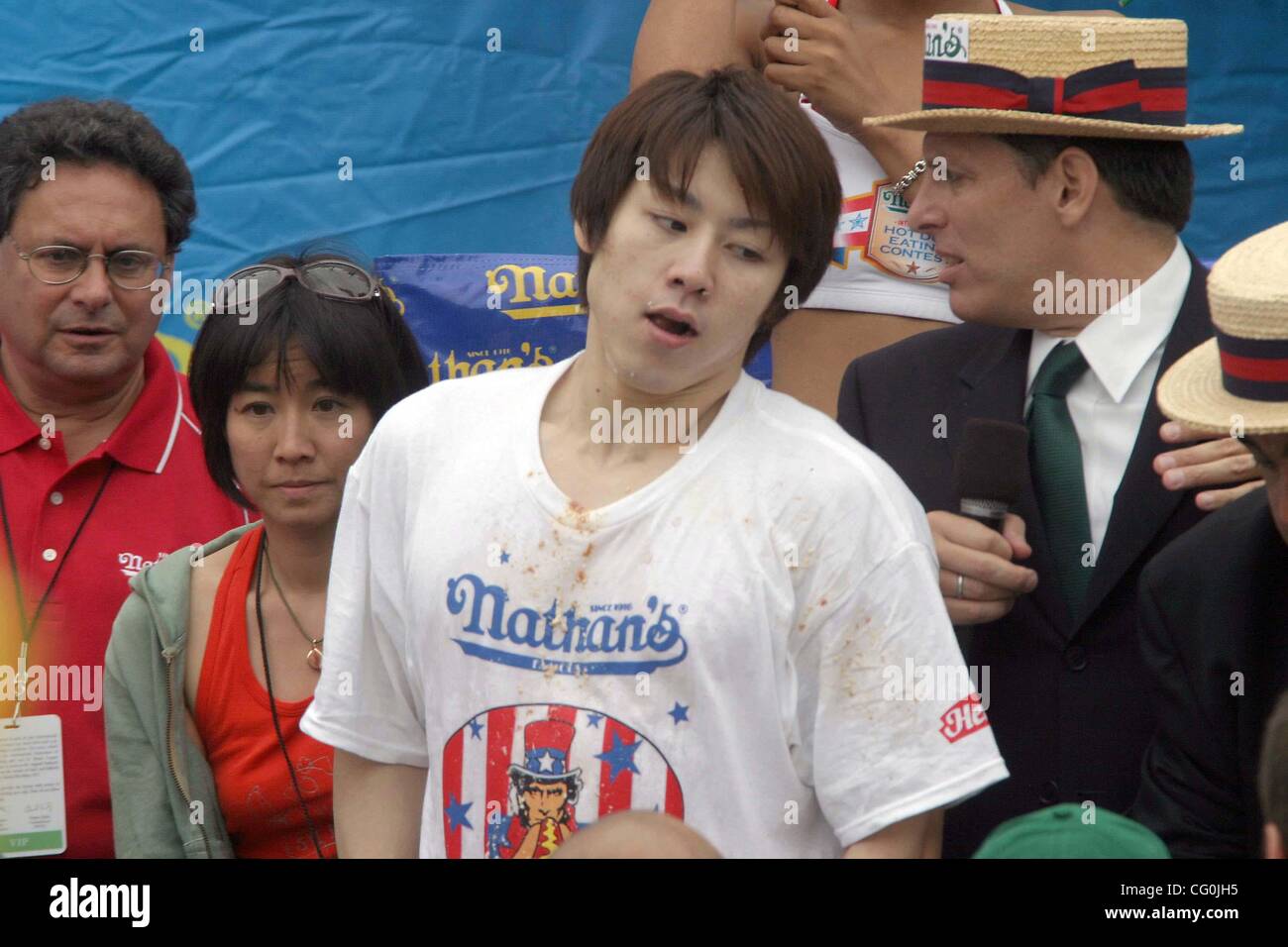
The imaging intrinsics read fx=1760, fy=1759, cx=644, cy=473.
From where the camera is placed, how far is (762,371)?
12.3 feet

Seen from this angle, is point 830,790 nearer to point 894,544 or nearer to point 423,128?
point 894,544

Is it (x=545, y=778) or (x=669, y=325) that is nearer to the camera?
(x=545, y=778)

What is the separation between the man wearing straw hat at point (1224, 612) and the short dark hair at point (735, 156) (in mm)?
578

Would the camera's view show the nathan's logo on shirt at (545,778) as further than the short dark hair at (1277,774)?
Yes

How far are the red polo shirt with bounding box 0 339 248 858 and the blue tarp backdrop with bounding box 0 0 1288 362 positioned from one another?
69 centimetres

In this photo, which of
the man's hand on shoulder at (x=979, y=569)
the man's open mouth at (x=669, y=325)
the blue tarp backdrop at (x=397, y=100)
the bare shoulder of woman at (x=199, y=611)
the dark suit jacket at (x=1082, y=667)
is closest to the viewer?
the man's open mouth at (x=669, y=325)

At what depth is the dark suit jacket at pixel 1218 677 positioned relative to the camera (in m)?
2.54

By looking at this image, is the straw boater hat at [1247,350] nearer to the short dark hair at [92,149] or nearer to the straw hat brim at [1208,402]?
the straw hat brim at [1208,402]

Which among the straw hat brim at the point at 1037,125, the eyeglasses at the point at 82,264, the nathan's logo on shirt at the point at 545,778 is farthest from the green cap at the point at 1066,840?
the eyeglasses at the point at 82,264

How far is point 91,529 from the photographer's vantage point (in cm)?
355

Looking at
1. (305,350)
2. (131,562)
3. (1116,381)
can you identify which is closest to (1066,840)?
(1116,381)

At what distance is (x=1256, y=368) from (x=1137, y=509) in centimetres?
48

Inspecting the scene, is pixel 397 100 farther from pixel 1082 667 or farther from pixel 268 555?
pixel 1082 667
